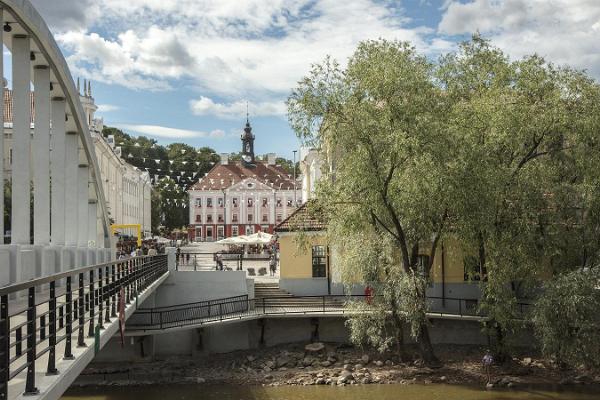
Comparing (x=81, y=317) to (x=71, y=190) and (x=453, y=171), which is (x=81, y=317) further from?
(x=453, y=171)

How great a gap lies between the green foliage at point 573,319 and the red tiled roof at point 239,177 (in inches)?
2952

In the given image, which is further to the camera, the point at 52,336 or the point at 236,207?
the point at 236,207

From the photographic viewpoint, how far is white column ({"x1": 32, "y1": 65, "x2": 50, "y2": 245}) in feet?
44.6

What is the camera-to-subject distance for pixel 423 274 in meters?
21.8

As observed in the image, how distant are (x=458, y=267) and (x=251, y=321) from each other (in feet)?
28.3

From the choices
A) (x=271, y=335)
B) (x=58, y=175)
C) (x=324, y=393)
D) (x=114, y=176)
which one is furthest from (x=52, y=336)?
(x=114, y=176)

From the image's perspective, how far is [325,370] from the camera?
22.6 m

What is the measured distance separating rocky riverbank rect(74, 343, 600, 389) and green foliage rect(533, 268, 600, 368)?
203 centimetres

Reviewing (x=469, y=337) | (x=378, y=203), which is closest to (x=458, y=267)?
(x=469, y=337)

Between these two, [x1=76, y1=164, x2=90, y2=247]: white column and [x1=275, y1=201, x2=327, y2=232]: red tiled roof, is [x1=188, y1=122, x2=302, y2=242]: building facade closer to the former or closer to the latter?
[x1=275, y1=201, x2=327, y2=232]: red tiled roof

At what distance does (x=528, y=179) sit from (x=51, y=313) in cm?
1689

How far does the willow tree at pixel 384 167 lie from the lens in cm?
1962

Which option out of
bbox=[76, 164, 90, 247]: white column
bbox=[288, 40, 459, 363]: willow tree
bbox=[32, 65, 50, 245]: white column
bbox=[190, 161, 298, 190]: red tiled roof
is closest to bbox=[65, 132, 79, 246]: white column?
bbox=[76, 164, 90, 247]: white column

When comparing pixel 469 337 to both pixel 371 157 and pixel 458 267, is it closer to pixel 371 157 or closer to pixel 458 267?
pixel 458 267
